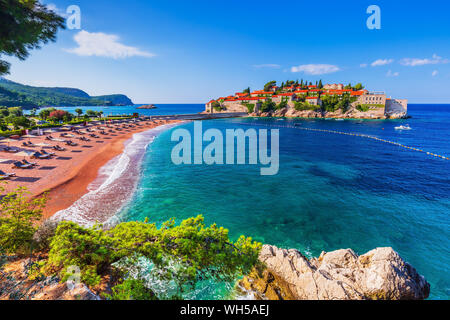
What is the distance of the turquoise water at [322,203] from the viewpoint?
14516 mm

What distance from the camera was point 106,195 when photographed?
66.9 feet

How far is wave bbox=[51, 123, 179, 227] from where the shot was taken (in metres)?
16.2

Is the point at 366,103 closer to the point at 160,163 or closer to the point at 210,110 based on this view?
the point at 210,110

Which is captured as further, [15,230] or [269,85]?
[269,85]

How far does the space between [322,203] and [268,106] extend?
130013 mm

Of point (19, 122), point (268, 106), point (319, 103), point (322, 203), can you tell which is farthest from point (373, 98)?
point (19, 122)

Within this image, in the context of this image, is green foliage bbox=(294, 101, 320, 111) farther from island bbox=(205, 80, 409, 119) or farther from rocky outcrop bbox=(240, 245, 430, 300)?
rocky outcrop bbox=(240, 245, 430, 300)

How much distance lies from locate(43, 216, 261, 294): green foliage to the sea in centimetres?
285

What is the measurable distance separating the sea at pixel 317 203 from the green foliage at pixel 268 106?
362ft

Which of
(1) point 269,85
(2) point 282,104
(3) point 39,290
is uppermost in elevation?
(1) point 269,85

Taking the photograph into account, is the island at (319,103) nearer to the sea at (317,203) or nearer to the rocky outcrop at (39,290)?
the sea at (317,203)

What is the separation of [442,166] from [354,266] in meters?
39.2

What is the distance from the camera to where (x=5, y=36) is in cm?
679

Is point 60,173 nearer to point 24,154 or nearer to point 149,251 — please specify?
point 24,154
